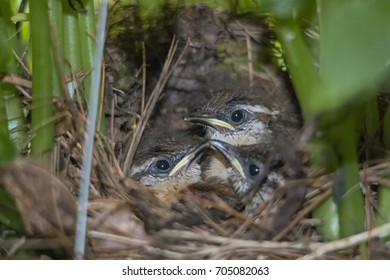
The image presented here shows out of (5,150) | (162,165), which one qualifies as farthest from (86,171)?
(162,165)

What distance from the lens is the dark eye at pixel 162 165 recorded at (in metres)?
1.64

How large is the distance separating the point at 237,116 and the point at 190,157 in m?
0.17

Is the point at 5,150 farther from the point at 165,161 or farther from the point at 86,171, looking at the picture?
the point at 165,161

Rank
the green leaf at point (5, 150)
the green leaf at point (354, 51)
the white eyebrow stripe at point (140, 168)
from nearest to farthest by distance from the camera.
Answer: the green leaf at point (354, 51), the green leaf at point (5, 150), the white eyebrow stripe at point (140, 168)

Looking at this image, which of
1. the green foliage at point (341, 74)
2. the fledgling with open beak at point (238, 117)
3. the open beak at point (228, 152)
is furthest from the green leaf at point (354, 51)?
the fledgling with open beak at point (238, 117)

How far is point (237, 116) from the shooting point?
1657 mm

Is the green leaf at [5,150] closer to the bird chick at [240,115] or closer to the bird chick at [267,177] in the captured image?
the bird chick at [267,177]

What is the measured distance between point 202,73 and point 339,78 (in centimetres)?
134

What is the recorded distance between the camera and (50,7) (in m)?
1.22

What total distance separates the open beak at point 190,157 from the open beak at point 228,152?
0.04m
